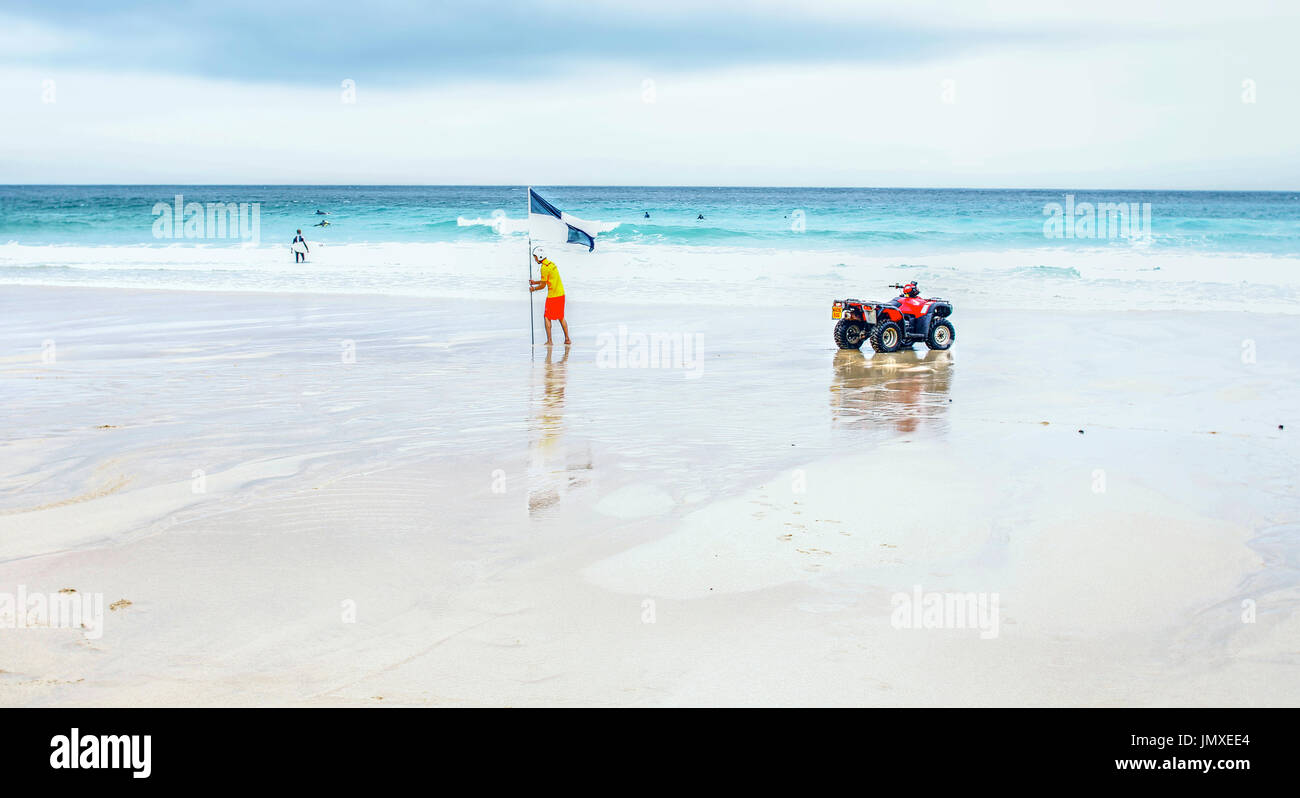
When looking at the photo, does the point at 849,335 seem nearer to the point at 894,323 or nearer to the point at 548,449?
the point at 894,323

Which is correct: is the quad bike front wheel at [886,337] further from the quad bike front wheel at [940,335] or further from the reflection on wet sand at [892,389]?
the quad bike front wheel at [940,335]

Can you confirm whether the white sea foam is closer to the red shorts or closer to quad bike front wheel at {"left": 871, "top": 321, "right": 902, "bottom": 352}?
quad bike front wheel at {"left": 871, "top": 321, "right": 902, "bottom": 352}

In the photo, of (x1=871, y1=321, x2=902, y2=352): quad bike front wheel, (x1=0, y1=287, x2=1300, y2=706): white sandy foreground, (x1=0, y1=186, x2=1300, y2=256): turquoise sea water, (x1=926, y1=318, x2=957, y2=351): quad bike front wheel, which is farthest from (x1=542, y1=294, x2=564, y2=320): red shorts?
(x1=0, y1=186, x2=1300, y2=256): turquoise sea water

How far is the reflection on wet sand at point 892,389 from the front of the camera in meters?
10.2

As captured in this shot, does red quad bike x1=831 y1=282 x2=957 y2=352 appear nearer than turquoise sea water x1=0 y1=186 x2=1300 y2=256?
Yes

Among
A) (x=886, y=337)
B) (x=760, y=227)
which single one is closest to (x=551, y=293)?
(x=886, y=337)

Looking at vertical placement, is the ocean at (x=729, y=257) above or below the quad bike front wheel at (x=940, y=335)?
above

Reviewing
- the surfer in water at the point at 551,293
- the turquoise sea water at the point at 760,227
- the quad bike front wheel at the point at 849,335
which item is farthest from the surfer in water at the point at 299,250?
the quad bike front wheel at the point at 849,335

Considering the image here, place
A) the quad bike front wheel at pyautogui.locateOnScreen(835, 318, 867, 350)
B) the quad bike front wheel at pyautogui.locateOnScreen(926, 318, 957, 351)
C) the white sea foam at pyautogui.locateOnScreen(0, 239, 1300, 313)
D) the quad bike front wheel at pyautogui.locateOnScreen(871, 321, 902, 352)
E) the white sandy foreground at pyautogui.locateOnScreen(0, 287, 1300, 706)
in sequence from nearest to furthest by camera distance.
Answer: the white sandy foreground at pyautogui.locateOnScreen(0, 287, 1300, 706) < the quad bike front wheel at pyautogui.locateOnScreen(871, 321, 902, 352) < the quad bike front wheel at pyautogui.locateOnScreen(835, 318, 867, 350) < the quad bike front wheel at pyautogui.locateOnScreen(926, 318, 957, 351) < the white sea foam at pyautogui.locateOnScreen(0, 239, 1300, 313)

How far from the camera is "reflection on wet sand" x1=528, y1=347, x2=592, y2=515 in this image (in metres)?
7.48

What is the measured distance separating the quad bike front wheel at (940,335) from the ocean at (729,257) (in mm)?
7123

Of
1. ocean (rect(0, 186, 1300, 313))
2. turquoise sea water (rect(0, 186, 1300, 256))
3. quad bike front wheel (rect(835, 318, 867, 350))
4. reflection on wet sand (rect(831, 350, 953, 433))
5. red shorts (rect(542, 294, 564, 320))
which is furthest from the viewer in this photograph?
turquoise sea water (rect(0, 186, 1300, 256))

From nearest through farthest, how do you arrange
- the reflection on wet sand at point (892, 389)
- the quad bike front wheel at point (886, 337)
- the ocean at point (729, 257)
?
the reflection on wet sand at point (892, 389)
the quad bike front wheel at point (886, 337)
the ocean at point (729, 257)

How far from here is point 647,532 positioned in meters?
6.66
